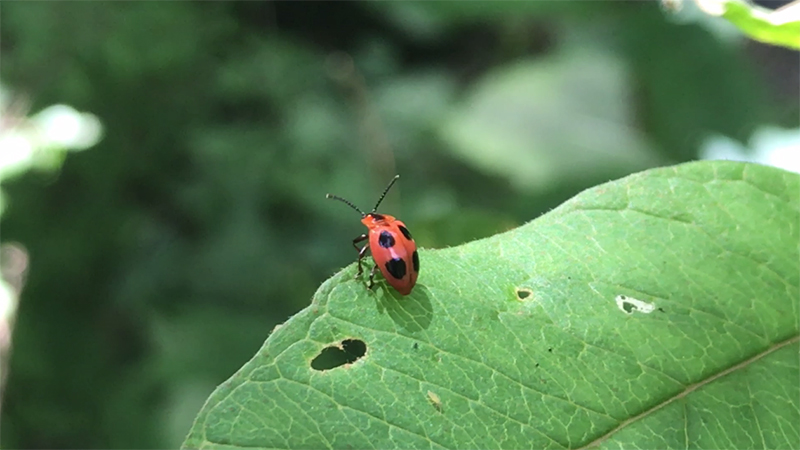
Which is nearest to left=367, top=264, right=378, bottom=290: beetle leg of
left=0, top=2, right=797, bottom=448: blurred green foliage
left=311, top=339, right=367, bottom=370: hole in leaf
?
left=311, top=339, right=367, bottom=370: hole in leaf

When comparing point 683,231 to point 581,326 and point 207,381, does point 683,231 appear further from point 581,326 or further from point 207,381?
point 207,381

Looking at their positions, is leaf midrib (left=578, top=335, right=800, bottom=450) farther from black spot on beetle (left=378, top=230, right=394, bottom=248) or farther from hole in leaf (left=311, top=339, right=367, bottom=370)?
black spot on beetle (left=378, top=230, right=394, bottom=248)

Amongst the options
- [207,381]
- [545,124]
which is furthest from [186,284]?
[545,124]

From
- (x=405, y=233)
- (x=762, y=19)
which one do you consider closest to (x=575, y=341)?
(x=405, y=233)

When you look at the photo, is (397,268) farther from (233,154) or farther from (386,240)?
(233,154)

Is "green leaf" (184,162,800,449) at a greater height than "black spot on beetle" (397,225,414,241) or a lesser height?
lesser

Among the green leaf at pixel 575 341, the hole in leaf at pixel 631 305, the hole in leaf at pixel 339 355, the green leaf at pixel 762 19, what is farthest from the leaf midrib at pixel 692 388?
the green leaf at pixel 762 19
